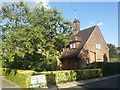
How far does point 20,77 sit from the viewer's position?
1923 cm

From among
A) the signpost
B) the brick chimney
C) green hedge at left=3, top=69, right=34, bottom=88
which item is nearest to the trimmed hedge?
green hedge at left=3, top=69, right=34, bottom=88

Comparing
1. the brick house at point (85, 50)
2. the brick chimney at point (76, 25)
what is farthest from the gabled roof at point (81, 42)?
the brick chimney at point (76, 25)

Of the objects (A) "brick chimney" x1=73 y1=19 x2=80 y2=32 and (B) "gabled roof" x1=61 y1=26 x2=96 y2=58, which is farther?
(A) "brick chimney" x1=73 y1=19 x2=80 y2=32

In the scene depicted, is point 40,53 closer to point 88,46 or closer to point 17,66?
point 17,66

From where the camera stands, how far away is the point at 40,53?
73.9 feet

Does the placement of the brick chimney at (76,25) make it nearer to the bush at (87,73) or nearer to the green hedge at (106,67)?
the green hedge at (106,67)

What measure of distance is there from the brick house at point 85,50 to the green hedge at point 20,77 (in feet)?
39.2

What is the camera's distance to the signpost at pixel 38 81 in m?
17.9

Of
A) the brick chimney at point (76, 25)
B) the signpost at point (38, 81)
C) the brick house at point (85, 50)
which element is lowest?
the signpost at point (38, 81)

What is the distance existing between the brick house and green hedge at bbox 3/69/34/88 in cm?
1193

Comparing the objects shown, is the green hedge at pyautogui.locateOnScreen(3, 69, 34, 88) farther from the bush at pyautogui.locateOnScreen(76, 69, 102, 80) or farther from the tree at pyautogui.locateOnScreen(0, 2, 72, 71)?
the bush at pyautogui.locateOnScreen(76, 69, 102, 80)

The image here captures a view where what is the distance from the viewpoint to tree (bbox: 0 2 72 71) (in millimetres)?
19531

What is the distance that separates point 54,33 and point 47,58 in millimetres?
3104

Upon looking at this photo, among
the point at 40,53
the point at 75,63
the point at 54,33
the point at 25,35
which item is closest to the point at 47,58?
the point at 40,53
